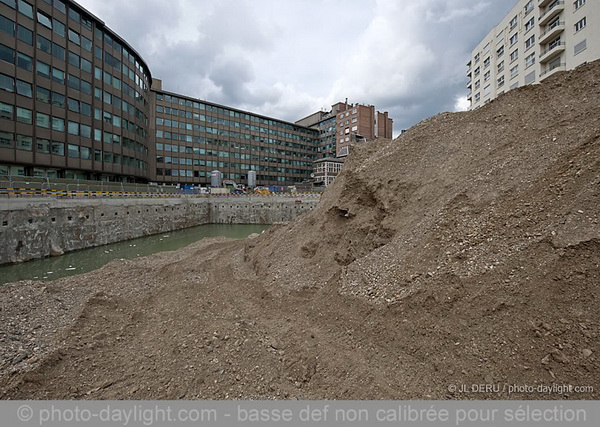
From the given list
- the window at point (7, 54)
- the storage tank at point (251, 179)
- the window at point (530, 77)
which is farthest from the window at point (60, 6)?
the window at point (530, 77)

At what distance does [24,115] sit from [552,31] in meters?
64.0

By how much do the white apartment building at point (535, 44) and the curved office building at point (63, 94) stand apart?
5608 centimetres

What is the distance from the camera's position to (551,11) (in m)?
33.8

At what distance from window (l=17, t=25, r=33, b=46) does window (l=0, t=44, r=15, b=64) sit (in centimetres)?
211

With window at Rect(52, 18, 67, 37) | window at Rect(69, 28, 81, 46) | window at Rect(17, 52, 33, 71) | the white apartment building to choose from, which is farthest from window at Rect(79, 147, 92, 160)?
the white apartment building

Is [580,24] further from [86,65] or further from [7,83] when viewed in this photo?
[7,83]

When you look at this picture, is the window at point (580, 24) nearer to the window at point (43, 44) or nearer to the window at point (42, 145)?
the window at point (43, 44)

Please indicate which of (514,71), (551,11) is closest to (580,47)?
(551,11)

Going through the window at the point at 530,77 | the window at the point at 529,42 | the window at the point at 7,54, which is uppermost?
the window at the point at 529,42

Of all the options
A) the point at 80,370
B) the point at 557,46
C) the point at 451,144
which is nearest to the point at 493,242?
the point at 451,144

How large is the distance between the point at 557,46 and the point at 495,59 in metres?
14.7

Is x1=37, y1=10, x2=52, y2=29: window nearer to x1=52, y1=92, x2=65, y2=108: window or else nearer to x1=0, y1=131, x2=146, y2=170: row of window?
x1=52, y1=92, x2=65, y2=108: window

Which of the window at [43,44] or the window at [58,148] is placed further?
the window at [58,148]

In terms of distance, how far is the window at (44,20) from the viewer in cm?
3128
